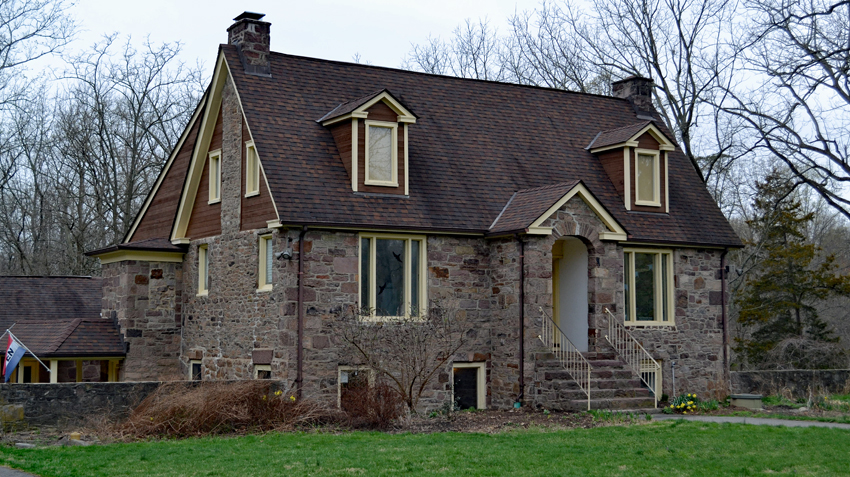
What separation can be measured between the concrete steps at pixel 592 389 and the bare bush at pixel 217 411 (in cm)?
442

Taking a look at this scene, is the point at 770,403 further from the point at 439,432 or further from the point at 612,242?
the point at 439,432

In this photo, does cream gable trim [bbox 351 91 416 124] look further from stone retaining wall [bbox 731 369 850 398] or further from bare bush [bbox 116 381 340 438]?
stone retaining wall [bbox 731 369 850 398]

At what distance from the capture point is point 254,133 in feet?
59.9

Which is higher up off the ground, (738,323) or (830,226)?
(830,226)

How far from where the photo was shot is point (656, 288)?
20.9 meters

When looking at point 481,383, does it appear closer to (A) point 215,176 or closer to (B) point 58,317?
(A) point 215,176

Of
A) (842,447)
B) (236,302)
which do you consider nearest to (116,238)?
(236,302)

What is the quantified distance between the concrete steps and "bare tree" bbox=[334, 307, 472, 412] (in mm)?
1797

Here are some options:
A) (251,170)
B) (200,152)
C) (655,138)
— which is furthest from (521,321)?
(200,152)

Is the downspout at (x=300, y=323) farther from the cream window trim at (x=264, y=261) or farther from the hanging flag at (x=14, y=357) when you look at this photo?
the hanging flag at (x=14, y=357)

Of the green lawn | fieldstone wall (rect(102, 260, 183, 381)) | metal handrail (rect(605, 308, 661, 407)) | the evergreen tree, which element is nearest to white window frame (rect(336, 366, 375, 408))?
the green lawn

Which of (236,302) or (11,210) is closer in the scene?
(236,302)

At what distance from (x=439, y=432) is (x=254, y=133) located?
Result: 7382mm

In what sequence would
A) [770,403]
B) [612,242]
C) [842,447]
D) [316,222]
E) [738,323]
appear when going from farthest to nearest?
[738,323] → [770,403] → [612,242] → [316,222] → [842,447]
